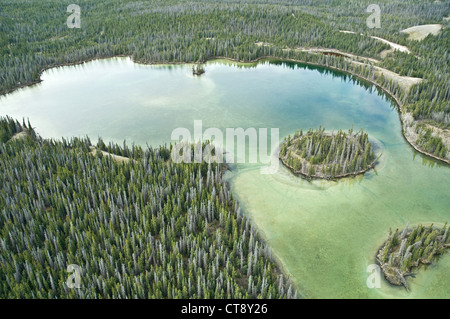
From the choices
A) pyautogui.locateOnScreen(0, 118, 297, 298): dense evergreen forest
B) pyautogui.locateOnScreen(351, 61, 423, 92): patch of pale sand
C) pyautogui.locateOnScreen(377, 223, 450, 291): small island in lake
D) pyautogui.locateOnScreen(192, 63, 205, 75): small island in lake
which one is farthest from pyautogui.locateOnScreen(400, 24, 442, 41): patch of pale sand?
pyautogui.locateOnScreen(0, 118, 297, 298): dense evergreen forest

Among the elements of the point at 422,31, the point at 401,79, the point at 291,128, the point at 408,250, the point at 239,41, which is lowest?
the point at 408,250

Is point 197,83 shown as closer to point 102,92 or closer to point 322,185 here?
point 102,92

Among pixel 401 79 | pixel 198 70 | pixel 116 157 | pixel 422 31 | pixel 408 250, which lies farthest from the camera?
pixel 422 31

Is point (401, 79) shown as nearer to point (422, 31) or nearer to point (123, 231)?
point (422, 31)

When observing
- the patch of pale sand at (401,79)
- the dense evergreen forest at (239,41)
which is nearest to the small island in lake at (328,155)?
the dense evergreen forest at (239,41)

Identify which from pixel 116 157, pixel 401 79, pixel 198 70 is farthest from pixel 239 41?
pixel 116 157

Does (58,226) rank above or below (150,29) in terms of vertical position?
below

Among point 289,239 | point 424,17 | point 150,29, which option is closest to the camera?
point 289,239

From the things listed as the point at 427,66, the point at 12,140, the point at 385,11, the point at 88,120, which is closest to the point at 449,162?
the point at 427,66
